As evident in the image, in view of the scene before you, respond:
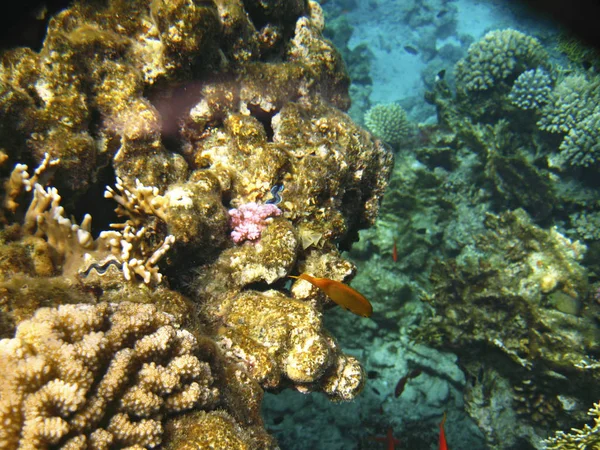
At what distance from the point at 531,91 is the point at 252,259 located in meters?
8.97

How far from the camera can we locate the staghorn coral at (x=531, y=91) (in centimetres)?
866

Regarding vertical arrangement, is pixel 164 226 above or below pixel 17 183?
above

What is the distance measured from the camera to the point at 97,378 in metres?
2.05

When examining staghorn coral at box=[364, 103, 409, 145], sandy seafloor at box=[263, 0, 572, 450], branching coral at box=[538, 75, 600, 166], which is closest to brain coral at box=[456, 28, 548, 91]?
branching coral at box=[538, 75, 600, 166]

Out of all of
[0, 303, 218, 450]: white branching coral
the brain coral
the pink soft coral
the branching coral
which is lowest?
[0, 303, 218, 450]: white branching coral

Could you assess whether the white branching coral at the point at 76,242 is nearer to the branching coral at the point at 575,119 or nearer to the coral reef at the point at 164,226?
the coral reef at the point at 164,226

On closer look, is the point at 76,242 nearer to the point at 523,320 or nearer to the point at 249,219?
the point at 249,219

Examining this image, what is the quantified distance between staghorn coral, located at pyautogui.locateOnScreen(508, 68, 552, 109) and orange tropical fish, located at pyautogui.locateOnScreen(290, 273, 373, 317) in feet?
27.4

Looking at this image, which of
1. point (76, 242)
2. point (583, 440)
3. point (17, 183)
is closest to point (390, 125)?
point (583, 440)

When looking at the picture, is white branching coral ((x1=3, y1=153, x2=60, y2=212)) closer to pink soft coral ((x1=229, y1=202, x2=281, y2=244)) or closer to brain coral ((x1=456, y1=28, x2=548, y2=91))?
pink soft coral ((x1=229, y1=202, x2=281, y2=244))

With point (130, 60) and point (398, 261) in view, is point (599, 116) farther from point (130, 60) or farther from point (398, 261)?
point (130, 60)

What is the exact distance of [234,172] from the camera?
3.76m

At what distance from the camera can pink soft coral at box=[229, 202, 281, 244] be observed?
3430mm

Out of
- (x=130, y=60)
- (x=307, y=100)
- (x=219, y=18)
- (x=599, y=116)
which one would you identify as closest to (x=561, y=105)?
(x=599, y=116)
